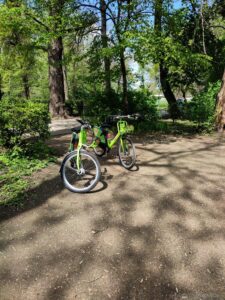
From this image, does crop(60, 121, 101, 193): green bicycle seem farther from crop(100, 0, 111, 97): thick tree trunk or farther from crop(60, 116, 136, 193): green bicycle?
crop(100, 0, 111, 97): thick tree trunk

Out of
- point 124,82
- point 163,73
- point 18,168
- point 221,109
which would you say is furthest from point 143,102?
point 18,168

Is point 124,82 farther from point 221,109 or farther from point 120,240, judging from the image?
point 120,240

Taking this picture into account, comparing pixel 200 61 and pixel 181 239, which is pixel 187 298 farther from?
pixel 200 61

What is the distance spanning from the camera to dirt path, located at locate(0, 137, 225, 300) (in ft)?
7.70

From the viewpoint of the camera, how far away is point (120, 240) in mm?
2994

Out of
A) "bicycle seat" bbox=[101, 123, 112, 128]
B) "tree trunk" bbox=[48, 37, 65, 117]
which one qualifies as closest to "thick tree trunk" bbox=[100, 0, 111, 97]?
"bicycle seat" bbox=[101, 123, 112, 128]

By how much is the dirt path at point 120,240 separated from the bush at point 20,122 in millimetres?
1224

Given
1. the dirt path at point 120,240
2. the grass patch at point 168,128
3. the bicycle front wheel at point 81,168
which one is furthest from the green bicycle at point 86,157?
the grass patch at point 168,128

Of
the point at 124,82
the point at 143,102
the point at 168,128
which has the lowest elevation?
the point at 168,128

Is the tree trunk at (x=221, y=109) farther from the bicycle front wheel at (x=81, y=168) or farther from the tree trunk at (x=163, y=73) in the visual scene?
the bicycle front wheel at (x=81, y=168)

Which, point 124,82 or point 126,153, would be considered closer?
point 126,153

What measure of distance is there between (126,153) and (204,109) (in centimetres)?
494

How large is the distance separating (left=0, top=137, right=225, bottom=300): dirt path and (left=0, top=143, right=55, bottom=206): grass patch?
0.22m

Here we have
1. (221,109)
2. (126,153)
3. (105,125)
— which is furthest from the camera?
(221,109)
